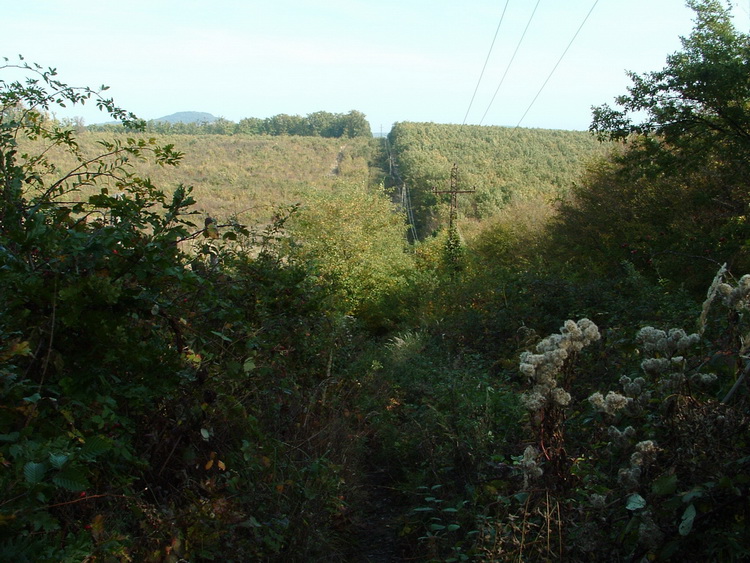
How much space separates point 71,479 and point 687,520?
7.03 feet

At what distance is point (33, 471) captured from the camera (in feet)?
5.93

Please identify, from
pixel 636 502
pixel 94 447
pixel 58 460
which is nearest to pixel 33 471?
pixel 58 460

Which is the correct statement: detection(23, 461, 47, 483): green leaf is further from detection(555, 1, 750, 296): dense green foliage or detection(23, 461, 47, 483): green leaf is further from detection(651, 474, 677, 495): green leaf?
detection(555, 1, 750, 296): dense green foliage

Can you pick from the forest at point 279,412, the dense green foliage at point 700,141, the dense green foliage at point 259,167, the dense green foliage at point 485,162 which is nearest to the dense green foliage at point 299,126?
the dense green foliage at point 259,167

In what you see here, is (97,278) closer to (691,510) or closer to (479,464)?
(691,510)

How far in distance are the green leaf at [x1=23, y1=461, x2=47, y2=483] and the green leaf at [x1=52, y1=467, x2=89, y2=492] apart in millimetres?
64

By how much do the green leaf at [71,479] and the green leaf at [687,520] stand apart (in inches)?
81.0

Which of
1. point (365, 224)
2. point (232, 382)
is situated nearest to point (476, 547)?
point (232, 382)

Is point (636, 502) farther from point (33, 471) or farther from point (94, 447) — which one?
point (33, 471)

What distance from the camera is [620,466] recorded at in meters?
3.21

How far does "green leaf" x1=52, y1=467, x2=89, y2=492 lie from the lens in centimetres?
187

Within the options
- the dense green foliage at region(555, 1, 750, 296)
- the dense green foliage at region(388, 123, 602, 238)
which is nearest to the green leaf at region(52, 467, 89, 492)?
the dense green foliage at region(555, 1, 750, 296)

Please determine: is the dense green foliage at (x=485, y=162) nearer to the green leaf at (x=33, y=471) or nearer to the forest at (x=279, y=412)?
the forest at (x=279, y=412)

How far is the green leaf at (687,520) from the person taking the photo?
226 cm
